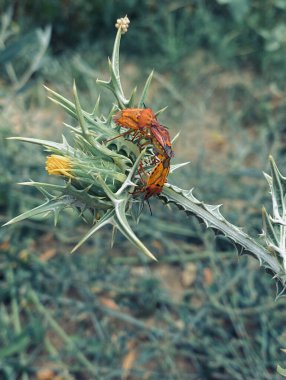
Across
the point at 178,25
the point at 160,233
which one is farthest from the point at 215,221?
the point at 178,25

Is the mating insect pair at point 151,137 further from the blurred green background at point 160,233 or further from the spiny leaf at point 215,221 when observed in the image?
the blurred green background at point 160,233

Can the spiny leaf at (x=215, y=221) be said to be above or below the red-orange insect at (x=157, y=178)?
below

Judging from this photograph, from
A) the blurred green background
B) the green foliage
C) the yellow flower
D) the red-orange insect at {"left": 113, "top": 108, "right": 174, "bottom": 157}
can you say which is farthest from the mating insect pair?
the green foliage

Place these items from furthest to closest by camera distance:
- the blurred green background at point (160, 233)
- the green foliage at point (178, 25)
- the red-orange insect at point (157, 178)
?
the green foliage at point (178, 25) < the blurred green background at point (160, 233) < the red-orange insect at point (157, 178)

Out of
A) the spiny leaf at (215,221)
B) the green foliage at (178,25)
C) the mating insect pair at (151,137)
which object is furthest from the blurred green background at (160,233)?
the mating insect pair at (151,137)

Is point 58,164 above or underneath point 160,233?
above

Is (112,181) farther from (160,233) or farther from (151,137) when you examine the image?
(160,233)

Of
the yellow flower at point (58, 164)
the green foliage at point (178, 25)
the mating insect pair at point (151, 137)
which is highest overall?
the mating insect pair at point (151, 137)

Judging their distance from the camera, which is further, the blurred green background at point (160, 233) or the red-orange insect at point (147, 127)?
the blurred green background at point (160, 233)
